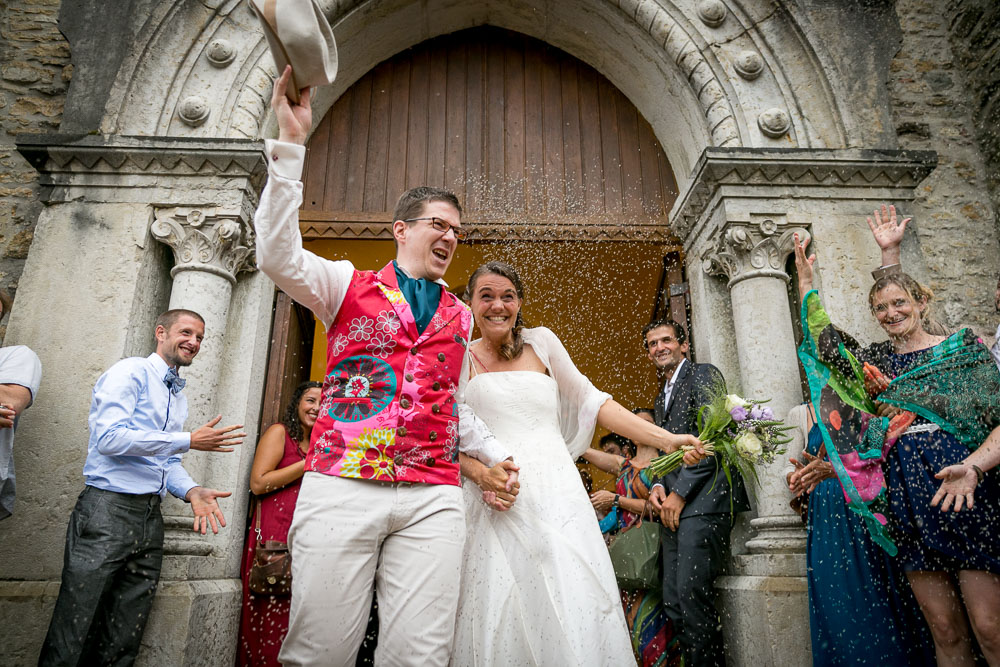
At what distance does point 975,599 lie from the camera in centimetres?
264

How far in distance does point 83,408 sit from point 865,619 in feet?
13.8

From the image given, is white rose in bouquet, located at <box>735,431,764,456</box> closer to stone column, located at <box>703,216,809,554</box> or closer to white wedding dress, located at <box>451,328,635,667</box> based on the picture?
white wedding dress, located at <box>451,328,635,667</box>

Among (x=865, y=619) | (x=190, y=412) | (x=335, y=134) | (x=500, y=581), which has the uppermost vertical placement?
(x=335, y=134)

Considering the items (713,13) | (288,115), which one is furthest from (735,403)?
(713,13)

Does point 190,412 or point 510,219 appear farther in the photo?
point 510,219

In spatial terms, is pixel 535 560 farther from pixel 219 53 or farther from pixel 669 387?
pixel 219 53

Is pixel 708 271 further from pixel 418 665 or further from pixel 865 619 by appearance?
pixel 418 665

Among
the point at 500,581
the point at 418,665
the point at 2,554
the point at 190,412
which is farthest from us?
the point at 190,412

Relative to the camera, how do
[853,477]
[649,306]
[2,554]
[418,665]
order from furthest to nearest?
1. [649,306]
2. [2,554]
3. [853,477]
4. [418,665]

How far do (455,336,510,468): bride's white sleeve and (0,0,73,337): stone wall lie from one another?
3.87 metres

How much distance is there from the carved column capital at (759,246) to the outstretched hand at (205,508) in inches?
129

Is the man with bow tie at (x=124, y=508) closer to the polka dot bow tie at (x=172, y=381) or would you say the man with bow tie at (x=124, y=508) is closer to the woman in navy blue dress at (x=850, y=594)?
the polka dot bow tie at (x=172, y=381)

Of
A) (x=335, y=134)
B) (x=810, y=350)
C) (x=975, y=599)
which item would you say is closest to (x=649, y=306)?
(x=335, y=134)

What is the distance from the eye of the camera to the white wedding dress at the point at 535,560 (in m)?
2.15
